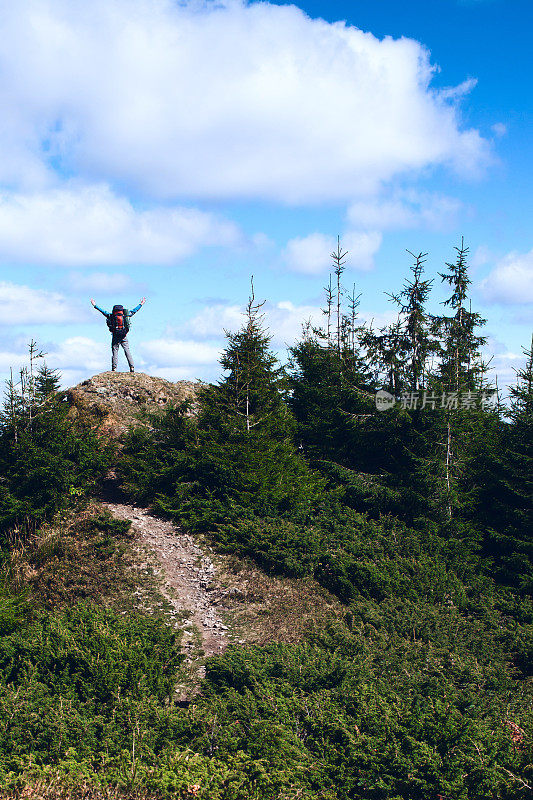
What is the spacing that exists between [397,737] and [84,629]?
5742 mm

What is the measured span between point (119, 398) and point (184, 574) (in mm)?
10548

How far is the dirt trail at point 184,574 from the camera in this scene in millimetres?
12641

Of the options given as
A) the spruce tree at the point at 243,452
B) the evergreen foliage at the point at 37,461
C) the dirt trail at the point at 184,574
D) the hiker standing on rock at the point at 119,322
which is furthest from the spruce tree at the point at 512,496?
the hiker standing on rock at the point at 119,322

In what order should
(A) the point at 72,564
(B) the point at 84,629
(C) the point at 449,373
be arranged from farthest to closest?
(C) the point at 449,373
(A) the point at 72,564
(B) the point at 84,629

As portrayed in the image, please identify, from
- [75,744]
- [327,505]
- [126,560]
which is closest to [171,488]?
[126,560]

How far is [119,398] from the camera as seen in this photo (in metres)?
23.1

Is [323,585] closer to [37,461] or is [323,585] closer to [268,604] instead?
[268,604]

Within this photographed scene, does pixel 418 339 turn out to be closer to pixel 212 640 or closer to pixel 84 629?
pixel 212 640

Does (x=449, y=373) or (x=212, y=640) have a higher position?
(x=449, y=373)

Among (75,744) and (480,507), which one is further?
(480,507)

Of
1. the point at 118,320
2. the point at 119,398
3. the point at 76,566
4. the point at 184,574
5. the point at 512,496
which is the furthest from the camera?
the point at 119,398

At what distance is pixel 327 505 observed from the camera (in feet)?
60.8

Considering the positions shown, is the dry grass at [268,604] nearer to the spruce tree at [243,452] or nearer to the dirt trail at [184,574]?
the dirt trail at [184,574]

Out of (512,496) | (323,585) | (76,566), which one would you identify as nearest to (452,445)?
(512,496)
